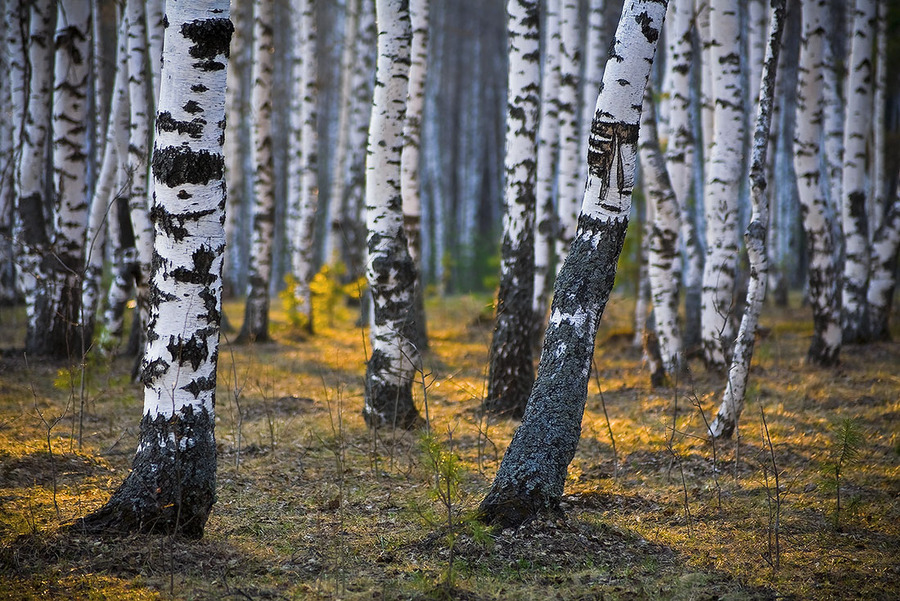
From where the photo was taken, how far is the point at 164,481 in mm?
3906

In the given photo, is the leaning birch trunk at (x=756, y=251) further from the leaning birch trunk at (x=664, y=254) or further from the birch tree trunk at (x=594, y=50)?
the birch tree trunk at (x=594, y=50)

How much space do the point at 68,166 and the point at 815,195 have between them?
9359 millimetres

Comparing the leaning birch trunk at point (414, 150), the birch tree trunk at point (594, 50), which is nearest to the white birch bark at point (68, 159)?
the leaning birch trunk at point (414, 150)

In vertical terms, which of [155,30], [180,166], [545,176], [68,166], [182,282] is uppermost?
[155,30]

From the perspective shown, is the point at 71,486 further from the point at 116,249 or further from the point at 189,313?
the point at 116,249

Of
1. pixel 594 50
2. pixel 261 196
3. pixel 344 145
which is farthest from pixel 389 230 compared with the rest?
pixel 344 145

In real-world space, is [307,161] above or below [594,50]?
below

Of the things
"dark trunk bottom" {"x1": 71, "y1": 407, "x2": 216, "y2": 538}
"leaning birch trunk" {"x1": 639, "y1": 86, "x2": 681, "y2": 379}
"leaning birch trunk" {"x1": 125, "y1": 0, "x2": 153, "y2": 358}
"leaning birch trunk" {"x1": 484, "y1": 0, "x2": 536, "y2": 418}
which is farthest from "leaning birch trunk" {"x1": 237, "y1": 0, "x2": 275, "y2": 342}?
"dark trunk bottom" {"x1": 71, "y1": 407, "x2": 216, "y2": 538}

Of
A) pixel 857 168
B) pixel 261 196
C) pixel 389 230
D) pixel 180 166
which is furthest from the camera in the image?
pixel 261 196

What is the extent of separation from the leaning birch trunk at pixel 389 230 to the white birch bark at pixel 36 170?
16.3 ft

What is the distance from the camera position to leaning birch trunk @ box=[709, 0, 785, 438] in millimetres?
5801

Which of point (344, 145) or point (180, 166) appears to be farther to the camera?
point (344, 145)

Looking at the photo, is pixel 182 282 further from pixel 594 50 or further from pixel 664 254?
pixel 594 50

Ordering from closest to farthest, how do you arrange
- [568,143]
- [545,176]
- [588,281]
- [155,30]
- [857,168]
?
[588,281] → [155,30] → [857,168] → [545,176] → [568,143]
